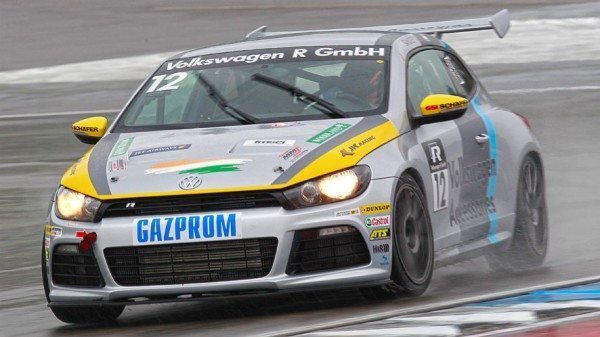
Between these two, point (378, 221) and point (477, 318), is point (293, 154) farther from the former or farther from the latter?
point (477, 318)

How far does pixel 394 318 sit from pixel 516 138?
2.95 metres

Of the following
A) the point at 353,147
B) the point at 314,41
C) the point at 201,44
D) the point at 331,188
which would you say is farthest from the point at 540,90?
the point at 331,188

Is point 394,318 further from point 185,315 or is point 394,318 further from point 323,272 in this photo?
point 185,315

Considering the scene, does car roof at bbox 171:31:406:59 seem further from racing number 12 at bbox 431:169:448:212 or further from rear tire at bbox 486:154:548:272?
rear tire at bbox 486:154:548:272

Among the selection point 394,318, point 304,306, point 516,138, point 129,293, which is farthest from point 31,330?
point 516,138

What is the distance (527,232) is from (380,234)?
238 centimetres

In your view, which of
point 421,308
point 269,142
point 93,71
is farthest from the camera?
point 93,71

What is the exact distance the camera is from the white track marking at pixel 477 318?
6.91 meters

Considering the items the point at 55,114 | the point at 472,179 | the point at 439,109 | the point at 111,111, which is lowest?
the point at 55,114

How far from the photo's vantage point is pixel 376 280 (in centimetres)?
779

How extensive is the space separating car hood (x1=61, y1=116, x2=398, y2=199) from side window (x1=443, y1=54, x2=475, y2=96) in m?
1.57

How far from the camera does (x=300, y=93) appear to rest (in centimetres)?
884

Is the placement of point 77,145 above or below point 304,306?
below

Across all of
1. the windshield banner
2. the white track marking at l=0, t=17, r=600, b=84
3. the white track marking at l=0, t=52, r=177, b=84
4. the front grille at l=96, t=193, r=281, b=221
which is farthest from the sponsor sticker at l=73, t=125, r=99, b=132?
the white track marking at l=0, t=52, r=177, b=84
